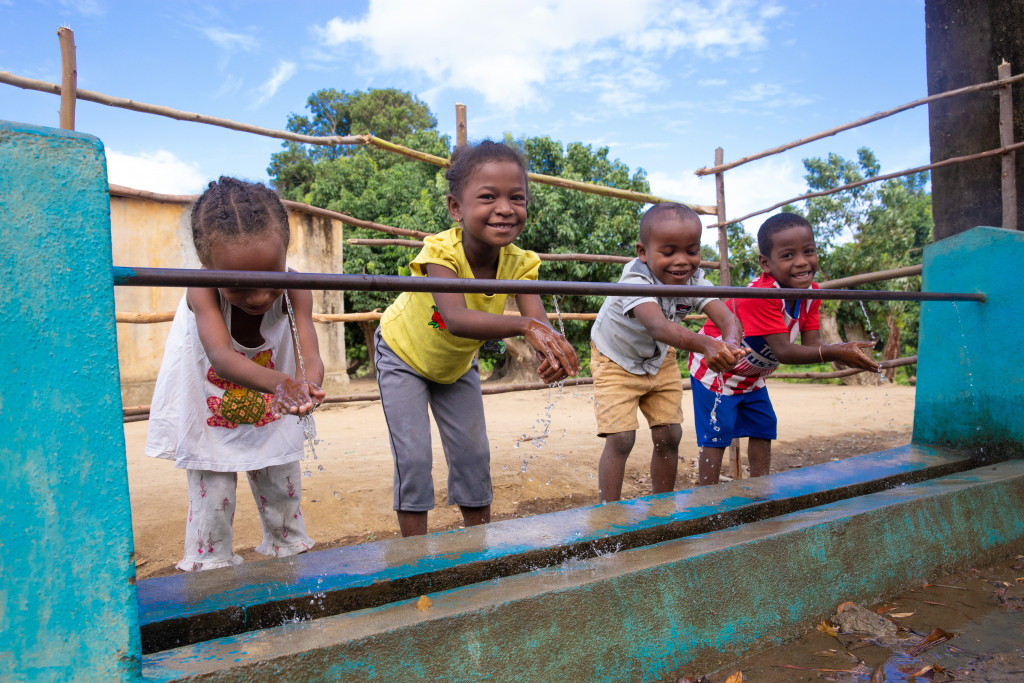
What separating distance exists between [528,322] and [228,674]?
108cm

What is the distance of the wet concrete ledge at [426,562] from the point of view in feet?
4.60

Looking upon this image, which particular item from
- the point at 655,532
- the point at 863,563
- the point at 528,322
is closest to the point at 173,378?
the point at 528,322

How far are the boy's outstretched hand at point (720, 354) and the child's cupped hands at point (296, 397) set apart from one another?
117cm

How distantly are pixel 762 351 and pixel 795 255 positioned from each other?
468mm

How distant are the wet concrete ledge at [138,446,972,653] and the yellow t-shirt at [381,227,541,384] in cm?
73

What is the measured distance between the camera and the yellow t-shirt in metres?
2.38

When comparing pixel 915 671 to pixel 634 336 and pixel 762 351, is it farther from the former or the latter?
pixel 762 351

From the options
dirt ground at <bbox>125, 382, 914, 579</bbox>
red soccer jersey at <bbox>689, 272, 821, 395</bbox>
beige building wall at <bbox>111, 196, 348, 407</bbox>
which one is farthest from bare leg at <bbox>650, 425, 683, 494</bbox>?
beige building wall at <bbox>111, 196, 348, 407</bbox>

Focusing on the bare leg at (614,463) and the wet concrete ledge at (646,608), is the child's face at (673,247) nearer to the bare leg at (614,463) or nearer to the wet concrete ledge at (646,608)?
the bare leg at (614,463)

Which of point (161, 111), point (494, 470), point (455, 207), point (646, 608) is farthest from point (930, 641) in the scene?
point (161, 111)

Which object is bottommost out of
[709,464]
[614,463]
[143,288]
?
[709,464]

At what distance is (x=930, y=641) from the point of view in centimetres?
168

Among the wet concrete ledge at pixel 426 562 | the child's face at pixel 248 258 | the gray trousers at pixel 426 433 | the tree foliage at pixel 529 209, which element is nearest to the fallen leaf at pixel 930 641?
the wet concrete ledge at pixel 426 562

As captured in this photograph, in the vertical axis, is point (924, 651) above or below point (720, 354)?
below
